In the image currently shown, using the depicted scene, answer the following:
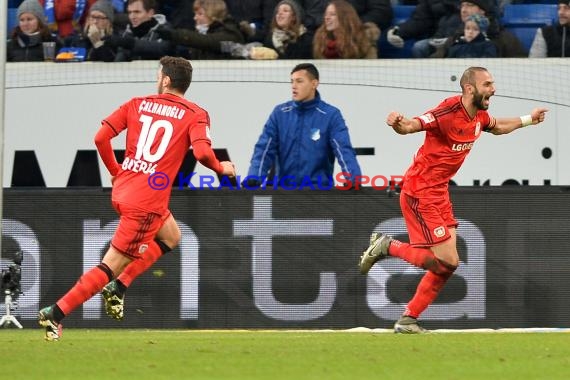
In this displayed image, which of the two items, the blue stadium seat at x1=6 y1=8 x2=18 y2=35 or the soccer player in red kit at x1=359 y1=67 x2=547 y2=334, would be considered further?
the blue stadium seat at x1=6 y1=8 x2=18 y2=35

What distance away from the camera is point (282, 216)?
41.0ft

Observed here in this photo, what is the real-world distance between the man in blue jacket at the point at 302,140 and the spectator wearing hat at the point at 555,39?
9.26 ft

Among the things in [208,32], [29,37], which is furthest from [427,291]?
[29,37]

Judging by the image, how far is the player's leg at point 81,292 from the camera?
372 inches

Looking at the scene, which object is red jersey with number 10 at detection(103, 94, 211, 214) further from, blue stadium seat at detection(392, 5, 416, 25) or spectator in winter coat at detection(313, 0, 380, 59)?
blue stadium seat at detection(392, 5, 416, 25)

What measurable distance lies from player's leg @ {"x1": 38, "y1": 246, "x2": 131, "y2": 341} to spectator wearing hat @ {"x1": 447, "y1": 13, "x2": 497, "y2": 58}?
5.61m

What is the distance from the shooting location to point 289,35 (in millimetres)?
14477

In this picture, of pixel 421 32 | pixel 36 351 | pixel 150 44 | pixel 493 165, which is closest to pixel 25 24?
pixel 150 44

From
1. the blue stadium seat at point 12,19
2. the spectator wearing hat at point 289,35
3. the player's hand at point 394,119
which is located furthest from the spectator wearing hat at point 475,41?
the blue stadium seat at point 12,19

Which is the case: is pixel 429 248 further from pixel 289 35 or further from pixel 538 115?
pixel 289 35

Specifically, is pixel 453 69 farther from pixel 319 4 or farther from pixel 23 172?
pixel 23 172

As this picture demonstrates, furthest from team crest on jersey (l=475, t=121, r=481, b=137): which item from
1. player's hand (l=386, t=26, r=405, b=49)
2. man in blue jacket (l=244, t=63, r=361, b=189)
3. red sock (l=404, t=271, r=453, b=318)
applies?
player's hand (l=386, t=26, r=405, b=49)

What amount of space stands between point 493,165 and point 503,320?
2374 mm

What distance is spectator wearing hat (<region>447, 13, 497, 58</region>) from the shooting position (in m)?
14.2
